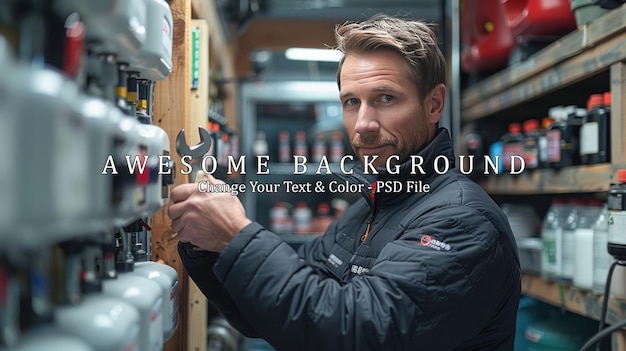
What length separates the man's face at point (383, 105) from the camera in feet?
4.55

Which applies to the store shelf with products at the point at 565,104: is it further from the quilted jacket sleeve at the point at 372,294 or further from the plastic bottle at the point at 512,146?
the quilted jacket sleeve at the point at 372,294

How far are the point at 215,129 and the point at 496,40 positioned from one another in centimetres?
161

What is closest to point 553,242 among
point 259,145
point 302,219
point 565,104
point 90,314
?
point 565,104

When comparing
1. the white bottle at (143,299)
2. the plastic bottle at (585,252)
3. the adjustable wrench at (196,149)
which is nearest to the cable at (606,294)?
the plastic bottle at (585,252)

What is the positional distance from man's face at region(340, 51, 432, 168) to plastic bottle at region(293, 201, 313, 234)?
2762 mm

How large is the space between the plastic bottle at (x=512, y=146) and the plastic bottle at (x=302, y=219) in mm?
1684

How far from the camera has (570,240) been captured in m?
2.17

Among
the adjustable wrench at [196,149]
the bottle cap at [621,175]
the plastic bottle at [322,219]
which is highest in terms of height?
the adjustable wrench at [196,149]

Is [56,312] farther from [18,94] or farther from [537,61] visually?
[537,61]

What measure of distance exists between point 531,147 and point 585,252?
64 centimetres

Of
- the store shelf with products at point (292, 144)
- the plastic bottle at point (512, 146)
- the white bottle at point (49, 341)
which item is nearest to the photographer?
the white bottle at point (49, 341)

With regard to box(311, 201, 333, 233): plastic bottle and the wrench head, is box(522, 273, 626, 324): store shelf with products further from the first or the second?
box(311, 201, 333, 233): plastic bottle

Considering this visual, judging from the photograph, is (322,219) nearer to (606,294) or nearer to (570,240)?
(570,240)

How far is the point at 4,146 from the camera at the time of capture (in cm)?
53
